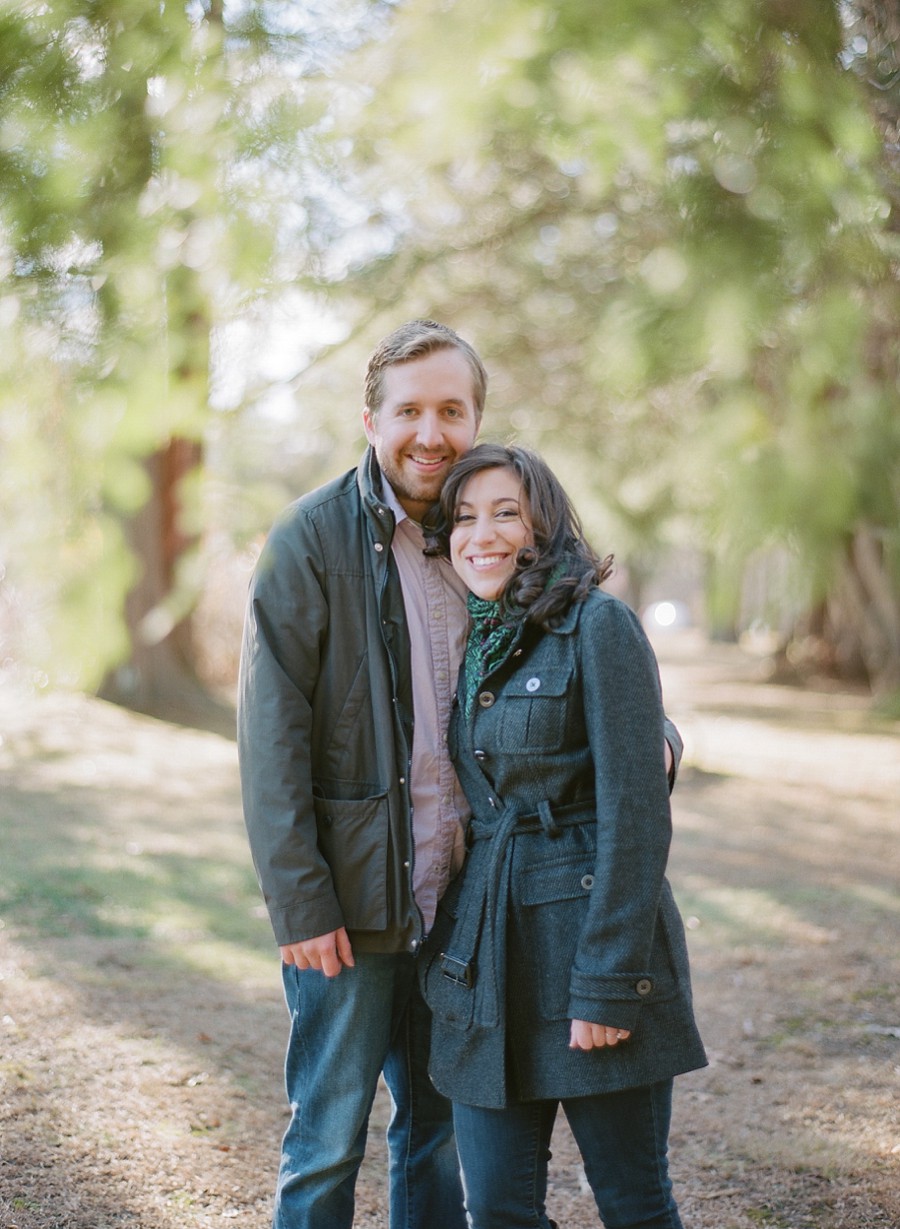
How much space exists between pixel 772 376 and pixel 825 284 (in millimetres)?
5363

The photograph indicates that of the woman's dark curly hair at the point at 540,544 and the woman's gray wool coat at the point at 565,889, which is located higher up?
the woman's dark curly hair at the point at 540,544

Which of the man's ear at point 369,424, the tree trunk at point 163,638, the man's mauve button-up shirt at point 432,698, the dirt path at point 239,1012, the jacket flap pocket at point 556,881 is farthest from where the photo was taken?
the tree trunk at point 163,638

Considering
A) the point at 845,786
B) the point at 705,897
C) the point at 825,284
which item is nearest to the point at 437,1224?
the point at 825,284

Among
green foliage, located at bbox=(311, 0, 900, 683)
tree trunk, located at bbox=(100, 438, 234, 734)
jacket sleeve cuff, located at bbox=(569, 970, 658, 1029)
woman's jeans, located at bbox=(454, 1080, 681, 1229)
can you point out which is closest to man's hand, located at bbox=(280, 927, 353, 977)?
woman's jeans, located at bbox=(454, 1080, 681, 1229)

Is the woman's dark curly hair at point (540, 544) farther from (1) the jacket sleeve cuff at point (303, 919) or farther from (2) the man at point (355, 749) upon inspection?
(1) the jacket sleeve cuff at point (303, 919)

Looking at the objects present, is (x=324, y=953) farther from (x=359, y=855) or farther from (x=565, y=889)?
(x=565, y=889)

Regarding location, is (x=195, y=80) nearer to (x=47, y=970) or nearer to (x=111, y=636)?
(x=111, y=636)

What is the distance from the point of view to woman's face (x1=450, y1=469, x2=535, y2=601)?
2.20 meters

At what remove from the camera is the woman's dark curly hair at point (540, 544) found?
6.93 ft

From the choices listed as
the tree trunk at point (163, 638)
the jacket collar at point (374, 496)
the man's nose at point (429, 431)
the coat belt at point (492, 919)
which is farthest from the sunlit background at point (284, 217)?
the tree trunk at point (163, 638)

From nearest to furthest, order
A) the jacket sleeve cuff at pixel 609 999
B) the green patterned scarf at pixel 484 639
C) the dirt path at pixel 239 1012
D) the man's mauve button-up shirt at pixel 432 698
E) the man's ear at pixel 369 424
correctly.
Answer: the jacket sleeve cuff at pixel 609 999 < the green patterned scarf at pixel 484 639 < the man's mauve button-up shirt at pixel 432 698 < the man's ear at pixel 369 424 < the dirt path at pixel 239 1012

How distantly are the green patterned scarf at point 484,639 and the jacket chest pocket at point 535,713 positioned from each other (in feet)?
0.25

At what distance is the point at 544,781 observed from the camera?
2109 millimetres

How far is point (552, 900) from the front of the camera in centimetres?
206
